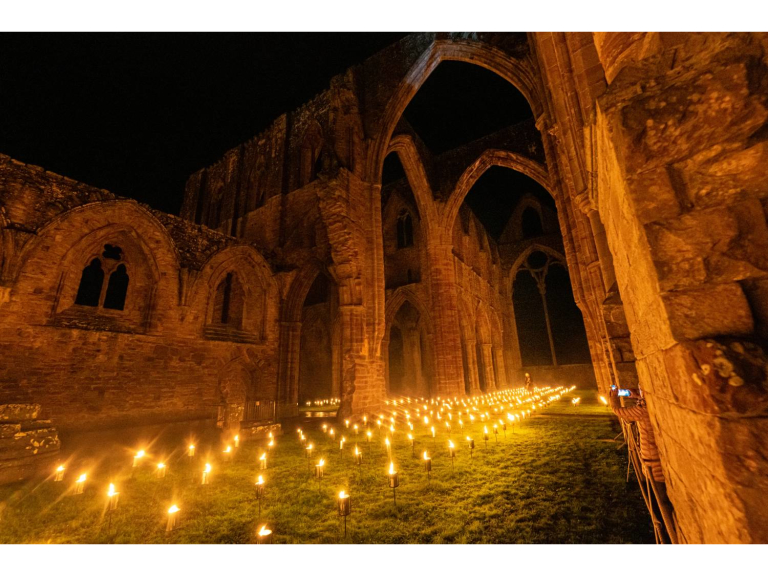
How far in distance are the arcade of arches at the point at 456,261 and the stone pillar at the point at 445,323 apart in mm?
91

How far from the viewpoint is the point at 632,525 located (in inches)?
99.4

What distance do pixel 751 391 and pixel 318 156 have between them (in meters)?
18.4

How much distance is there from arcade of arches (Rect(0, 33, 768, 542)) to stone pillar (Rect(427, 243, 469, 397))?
9cm

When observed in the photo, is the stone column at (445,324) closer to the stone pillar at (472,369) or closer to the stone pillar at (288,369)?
the stone pillar at (472,369)

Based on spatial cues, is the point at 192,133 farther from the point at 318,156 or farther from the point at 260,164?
the point at 318,156

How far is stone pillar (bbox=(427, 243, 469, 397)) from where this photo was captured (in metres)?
14.0

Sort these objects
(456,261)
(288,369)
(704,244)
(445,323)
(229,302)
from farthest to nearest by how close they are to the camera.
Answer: (456,261), (445,323), (229,302), (288,369), (704,244)

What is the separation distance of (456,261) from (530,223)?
1146cm

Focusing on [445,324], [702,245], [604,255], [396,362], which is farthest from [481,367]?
[702,245]

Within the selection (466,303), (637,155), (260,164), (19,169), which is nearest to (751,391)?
(637,155)

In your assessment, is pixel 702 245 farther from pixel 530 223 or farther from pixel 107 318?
pixel 530 223

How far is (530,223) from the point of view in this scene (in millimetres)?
25375

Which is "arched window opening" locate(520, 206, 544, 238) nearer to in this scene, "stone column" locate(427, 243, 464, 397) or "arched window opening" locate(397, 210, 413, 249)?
"arched window opening" locate(397, 210, 413, 249)

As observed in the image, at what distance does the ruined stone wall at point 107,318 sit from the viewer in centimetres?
787
